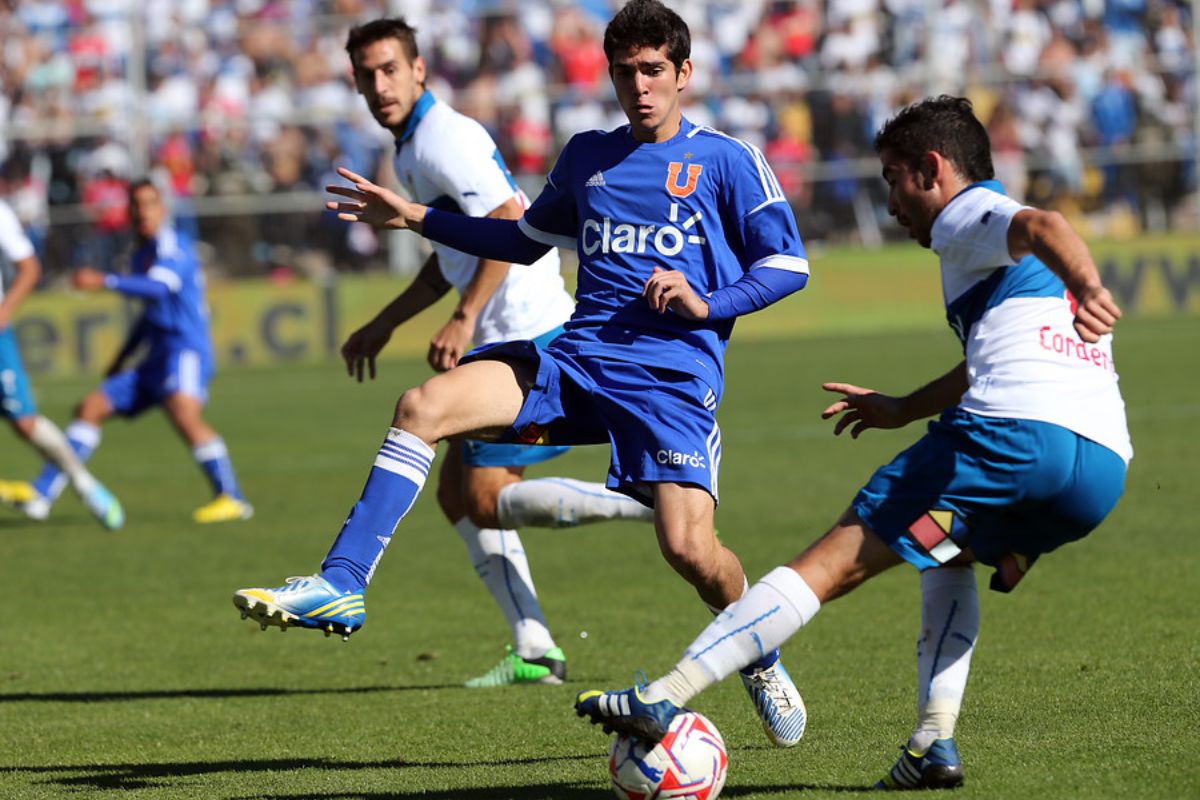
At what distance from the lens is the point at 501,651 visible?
307 inches

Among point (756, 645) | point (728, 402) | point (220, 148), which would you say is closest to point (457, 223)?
point (756, 645)

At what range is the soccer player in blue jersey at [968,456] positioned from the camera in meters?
4.49

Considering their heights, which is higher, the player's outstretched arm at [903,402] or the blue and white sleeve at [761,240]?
the blue and white sleeve at [761,240]

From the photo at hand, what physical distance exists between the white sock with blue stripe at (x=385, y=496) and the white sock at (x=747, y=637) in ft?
3.62

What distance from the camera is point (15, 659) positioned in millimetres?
8000

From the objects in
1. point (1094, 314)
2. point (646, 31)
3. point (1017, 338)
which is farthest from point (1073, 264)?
point (646, 31)

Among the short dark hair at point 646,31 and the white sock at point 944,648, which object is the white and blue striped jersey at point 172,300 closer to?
the short dark hair at point 646,31

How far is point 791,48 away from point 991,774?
21.2 meters

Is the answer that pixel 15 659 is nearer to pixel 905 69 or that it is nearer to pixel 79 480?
pixel 79 480

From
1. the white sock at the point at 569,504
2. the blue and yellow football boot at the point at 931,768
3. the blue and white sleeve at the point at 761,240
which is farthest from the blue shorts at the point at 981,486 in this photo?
the white sock at the point at 569,504

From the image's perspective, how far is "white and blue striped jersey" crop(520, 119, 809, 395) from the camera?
18.2ft

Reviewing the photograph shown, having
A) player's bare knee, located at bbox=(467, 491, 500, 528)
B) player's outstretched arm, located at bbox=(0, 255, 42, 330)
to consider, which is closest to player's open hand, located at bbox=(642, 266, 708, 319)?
player's bare knee, located at bbox=(467, 491, 500, 528)

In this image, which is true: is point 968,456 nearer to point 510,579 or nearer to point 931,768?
point 931,768

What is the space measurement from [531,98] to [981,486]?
64.8ft
